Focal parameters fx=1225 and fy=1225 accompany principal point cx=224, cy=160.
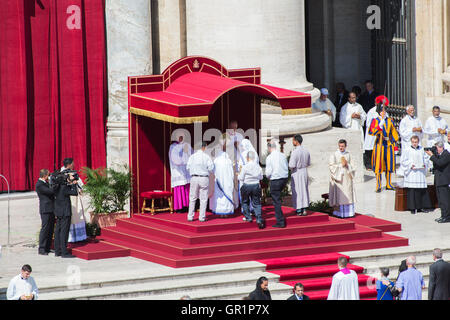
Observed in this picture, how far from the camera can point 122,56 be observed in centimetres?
2484

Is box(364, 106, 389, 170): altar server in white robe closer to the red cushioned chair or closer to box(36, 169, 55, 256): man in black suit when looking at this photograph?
the red cushioned chair

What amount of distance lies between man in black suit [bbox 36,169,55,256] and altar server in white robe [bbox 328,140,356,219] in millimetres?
5181

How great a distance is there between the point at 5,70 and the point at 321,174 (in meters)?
6.91

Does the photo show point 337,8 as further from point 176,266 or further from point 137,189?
point 176,266

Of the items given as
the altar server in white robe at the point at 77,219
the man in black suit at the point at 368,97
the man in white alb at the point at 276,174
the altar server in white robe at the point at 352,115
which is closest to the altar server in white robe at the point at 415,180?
the man in white alb at the point at 276,174

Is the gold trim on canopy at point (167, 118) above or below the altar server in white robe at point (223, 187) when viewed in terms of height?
above

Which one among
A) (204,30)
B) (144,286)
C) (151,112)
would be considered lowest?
(144,286)

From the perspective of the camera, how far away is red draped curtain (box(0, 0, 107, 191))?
2405 centimetres

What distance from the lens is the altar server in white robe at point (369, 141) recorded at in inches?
1037

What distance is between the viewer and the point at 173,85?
22.1 metres

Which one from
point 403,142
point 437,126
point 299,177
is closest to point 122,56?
point 299,177

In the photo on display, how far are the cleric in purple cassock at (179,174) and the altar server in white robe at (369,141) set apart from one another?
18.1ft

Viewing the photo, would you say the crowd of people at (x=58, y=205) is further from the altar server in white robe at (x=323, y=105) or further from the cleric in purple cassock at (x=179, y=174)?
the altar server in white robe at (x=323, y=105)
